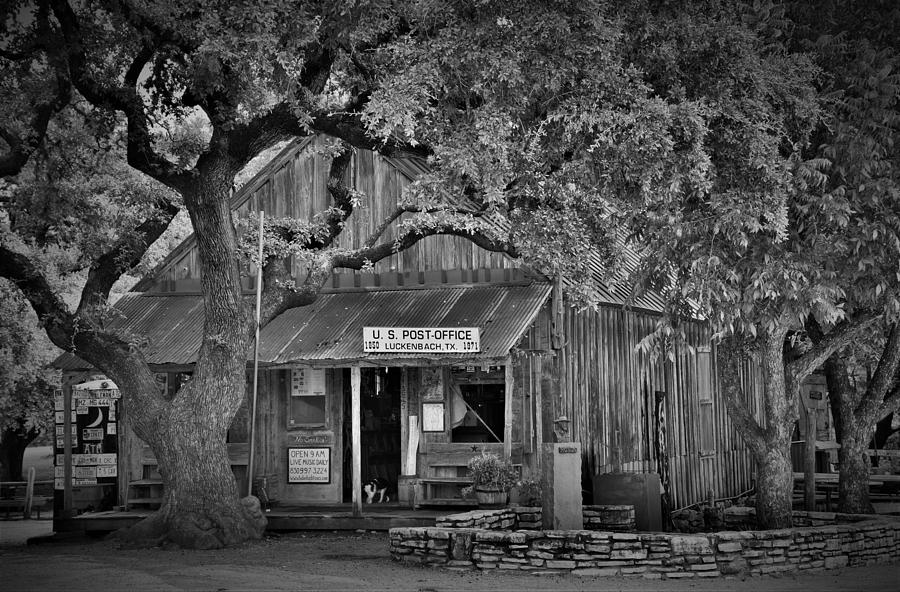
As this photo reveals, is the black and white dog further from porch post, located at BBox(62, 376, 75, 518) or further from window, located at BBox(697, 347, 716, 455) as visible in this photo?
window, located at BBox(697, 347, 716, 455)

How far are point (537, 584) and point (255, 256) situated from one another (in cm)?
750

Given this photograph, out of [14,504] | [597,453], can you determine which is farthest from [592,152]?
[14,504]

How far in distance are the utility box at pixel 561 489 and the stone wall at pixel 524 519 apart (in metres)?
1.03

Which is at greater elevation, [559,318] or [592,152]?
[592,152]

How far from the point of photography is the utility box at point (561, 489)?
15164mm

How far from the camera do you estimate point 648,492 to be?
18.5 m

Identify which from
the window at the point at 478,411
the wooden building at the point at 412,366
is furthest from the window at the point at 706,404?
the window at the point at 478,411

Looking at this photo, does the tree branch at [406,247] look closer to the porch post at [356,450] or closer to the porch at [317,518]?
the porch post at [356,450]

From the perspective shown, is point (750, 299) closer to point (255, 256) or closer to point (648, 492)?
point (648, 492)

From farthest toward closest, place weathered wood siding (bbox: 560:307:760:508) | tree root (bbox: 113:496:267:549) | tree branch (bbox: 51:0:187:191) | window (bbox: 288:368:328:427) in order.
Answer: window (bbox: 288:368:328:427), weathered wood siding (bbox: 560:307:760:508), tree branch (bbox: 51:0:187:191), tree root (bbox: 113:496:267:549)

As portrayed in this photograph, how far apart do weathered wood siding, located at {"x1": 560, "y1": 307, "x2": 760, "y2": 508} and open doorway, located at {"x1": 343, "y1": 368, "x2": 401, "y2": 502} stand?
3820 mm

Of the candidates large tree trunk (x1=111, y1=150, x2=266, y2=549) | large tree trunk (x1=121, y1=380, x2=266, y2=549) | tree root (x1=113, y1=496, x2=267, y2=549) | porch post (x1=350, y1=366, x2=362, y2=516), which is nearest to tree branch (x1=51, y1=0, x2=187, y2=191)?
large tree trunk (x1=111, y1=150, x2=266, y2=549)

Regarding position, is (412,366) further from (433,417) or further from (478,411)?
(478,411)

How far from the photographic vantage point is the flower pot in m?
17.7
